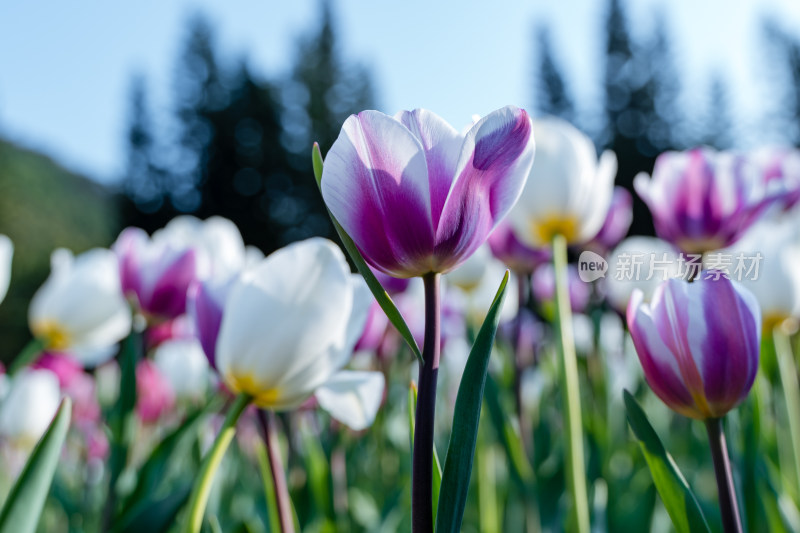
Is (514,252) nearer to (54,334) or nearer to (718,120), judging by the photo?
(54,334)

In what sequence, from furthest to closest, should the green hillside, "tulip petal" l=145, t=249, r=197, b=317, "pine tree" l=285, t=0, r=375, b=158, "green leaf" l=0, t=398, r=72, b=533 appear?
"pine tree" l=285, t=0, r=375, b=158 < the green hillside < "tulip petal" l=145, t=249, r=197, b=317 < "green leaf" l=0, t=398, r=72, b=533

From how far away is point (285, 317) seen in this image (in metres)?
0.49

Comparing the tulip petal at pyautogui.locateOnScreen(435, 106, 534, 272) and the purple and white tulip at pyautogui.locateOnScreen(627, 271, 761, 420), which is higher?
the tulip petal at pyautogui.locateOnScreen(435, 106, 534, 272)

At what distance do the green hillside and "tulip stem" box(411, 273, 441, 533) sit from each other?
7.21 meters

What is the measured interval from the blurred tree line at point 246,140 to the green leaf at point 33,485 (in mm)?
16517

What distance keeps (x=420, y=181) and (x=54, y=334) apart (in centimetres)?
99

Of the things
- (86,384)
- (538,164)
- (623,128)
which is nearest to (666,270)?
(538,164)

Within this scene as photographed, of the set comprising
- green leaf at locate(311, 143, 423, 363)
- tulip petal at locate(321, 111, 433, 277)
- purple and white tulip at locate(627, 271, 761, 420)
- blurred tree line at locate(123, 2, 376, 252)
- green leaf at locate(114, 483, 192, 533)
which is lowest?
blurred tree line at locate(123, 2, 376, 252)

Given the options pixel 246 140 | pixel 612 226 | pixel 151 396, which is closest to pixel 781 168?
pixel 612 226

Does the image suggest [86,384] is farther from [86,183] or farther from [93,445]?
[86,183]

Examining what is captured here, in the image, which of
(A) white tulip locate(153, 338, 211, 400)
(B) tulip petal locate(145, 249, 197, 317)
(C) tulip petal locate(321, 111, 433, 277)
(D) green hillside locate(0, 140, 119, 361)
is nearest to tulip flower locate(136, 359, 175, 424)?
(A) white tulip locate(153, 338, 211, 400)

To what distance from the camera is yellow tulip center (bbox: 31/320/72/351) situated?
1.13 m

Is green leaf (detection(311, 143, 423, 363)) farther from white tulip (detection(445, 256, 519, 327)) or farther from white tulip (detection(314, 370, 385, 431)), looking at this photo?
white tulip (detection(445, 256, 519, 327))

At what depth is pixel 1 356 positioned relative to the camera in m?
6.45
